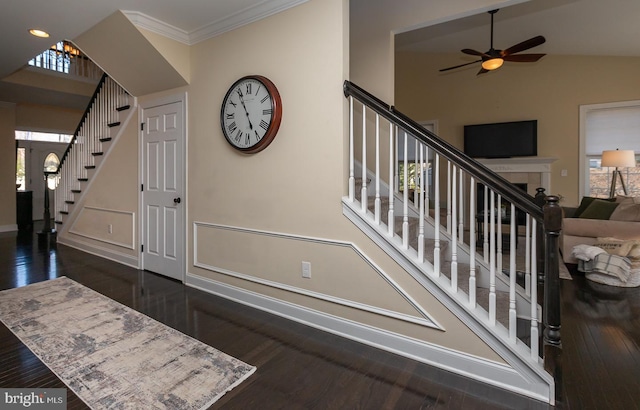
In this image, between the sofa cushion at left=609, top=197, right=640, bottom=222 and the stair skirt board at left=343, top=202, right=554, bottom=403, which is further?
the sofa cushion at left=609, top=197, right=640, bottom=222

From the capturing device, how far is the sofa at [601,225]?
3.89 metres

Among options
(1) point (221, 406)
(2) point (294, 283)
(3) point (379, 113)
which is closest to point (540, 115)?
(3) point (379, 113)

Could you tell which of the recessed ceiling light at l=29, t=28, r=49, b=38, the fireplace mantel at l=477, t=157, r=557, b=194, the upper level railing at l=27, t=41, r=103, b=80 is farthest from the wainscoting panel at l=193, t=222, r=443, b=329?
the fireplace mantel at l=477, t=157, r=557, b=194

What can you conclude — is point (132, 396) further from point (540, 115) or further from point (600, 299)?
point (540, 115)

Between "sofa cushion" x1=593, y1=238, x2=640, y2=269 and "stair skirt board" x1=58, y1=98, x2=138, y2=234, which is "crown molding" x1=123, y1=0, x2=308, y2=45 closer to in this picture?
"stair skirt board" x1=58, y1=98, x2=138, y2=234

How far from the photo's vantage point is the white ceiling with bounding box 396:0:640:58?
426 centimetres

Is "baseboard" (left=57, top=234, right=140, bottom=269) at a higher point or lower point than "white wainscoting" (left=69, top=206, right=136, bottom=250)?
lower

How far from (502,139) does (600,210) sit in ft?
8.97

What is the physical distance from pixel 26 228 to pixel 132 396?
7.35 meters

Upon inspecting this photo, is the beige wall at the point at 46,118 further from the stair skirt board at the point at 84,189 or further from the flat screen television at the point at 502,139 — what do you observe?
the flat screen television at the point at 502,139

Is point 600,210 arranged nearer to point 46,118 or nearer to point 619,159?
point 619,159

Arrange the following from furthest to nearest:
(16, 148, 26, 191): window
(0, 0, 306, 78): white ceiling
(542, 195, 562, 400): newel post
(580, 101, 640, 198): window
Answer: (16, 148, 26, 191): window → (580, 101, 640, 198): window → (0, 0, 306, 78): white ceiling → (542, 195, 562, 400): newel post

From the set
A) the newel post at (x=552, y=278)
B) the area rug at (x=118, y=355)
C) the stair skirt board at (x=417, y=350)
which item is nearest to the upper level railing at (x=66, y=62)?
the area rug at (x=118, y=355)

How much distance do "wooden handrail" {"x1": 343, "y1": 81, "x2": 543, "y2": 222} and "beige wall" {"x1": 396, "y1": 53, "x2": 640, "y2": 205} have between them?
567cm
